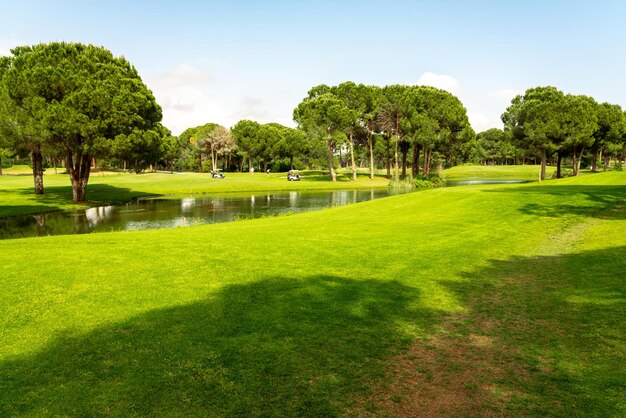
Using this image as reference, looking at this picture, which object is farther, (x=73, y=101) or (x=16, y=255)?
(x=73, y=101)

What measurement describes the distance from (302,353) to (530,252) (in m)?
12.7

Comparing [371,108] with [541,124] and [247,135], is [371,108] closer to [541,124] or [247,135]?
[541,124]

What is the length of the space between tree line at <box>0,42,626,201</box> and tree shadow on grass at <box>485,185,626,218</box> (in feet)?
137

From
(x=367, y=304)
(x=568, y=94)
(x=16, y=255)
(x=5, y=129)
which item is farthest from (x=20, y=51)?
(x=568, y=94)

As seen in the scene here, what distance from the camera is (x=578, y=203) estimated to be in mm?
27266

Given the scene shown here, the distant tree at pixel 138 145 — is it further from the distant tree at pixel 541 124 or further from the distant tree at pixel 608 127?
the distant tree at pixel 608 127

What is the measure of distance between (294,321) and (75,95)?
46688 millimetres

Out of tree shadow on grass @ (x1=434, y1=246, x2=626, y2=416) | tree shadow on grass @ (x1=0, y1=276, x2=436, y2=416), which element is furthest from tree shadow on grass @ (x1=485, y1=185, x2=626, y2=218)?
tree shadow on grass @ (x1=0, y1=276, x2=436, y2=416)

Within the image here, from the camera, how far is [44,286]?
428 inches

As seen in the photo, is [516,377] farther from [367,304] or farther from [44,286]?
[44,286]

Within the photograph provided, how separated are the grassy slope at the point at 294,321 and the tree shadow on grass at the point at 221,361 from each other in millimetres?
29

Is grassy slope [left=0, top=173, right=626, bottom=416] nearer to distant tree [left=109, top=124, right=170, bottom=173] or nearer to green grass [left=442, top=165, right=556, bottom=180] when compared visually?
distant tree [left=109, top=124, right=170, bottom=173]

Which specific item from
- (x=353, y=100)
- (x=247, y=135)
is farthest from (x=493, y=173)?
(x=247, y=135)

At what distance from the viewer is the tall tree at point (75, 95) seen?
146ft
